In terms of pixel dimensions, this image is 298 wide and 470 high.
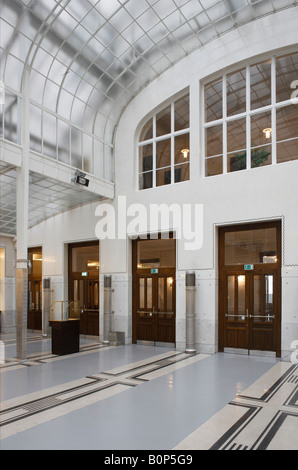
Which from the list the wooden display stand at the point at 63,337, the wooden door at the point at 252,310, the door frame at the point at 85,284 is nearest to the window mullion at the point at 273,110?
the wooden door at the point at 252,310

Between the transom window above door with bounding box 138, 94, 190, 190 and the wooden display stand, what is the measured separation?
22.6 feet

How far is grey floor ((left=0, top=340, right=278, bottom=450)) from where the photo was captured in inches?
242

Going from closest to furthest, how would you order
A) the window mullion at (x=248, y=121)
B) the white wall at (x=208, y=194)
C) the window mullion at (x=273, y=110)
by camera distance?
the white wall at (x=208, y=194), the window mullion at (x=273, y=110), the window mullion at (x=248, y=121)

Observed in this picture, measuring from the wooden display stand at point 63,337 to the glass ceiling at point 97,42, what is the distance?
832 centimetres

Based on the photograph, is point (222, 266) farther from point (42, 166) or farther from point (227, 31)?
point (227, 31)

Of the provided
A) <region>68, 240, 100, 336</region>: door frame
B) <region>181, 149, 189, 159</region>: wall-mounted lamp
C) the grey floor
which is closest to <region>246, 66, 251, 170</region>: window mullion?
<region>181, 149, 189, 159</region>: wall-mounted lamp

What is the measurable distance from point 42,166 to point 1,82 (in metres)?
3.07

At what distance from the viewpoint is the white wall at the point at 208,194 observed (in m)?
13.0

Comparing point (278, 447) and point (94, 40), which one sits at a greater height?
point (94, 40)

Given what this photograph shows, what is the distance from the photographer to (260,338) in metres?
13.6

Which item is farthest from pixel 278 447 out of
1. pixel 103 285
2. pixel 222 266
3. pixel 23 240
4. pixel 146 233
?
pixel 103 285

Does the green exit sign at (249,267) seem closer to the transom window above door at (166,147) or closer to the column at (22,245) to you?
the transom window above door at (166,147)

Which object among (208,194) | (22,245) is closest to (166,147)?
(208,194)

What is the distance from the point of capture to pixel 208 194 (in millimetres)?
14719
